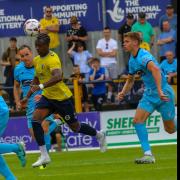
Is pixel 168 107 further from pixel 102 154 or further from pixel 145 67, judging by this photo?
pixel 102 154

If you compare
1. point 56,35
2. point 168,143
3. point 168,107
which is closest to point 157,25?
point 56,35

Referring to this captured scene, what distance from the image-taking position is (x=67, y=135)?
17922 millimetres

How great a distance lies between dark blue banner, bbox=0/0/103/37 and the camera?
2083 centimetres

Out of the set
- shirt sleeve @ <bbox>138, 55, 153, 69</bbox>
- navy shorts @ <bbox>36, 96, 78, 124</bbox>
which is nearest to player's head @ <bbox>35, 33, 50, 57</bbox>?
navy shorts @ <bbox>36, 96, 78, 124</bbox>

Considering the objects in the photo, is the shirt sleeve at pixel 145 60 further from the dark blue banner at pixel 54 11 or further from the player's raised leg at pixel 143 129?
the dark blue banner at pixel 54 11

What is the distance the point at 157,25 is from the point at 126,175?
1193 cm

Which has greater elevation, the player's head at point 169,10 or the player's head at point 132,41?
the player's head at point 169,10

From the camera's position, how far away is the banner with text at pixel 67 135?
1791 centimetres

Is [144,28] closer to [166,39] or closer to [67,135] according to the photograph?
[166,39]

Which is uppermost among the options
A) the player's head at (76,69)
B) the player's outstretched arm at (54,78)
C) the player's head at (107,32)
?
the player's head at (107,32)

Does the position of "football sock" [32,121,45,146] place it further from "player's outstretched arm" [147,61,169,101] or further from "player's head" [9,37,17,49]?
"player's head" [9,37,17,49]

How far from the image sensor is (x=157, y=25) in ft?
67.7

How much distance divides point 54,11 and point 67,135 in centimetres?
487

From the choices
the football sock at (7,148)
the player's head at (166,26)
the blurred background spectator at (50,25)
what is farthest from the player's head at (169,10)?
the football sock at (7,148)
